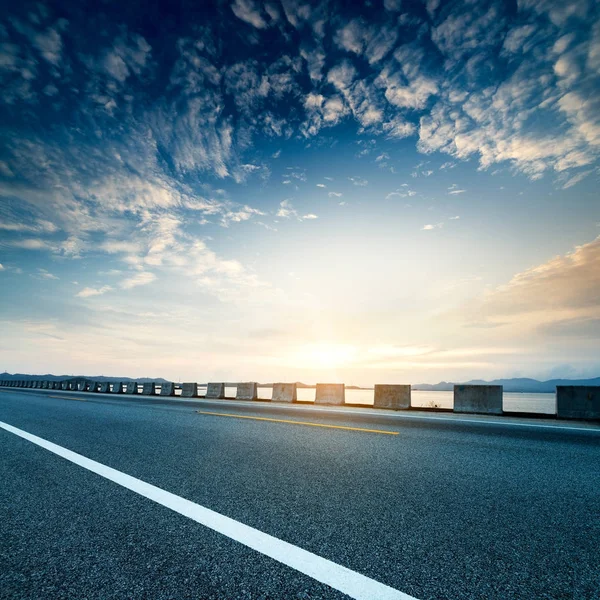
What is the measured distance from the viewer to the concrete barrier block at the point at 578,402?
985 cm

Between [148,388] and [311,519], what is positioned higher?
[148,388]

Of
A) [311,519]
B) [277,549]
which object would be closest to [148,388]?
[311,519]

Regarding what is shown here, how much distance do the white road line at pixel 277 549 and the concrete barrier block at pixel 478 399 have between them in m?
10.3

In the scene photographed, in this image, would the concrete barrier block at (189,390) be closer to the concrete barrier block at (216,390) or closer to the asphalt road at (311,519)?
the concrete barrier block at (216,390)

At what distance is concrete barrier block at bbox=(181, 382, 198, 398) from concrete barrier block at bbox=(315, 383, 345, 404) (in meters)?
9.76

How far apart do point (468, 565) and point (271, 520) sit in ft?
4.54

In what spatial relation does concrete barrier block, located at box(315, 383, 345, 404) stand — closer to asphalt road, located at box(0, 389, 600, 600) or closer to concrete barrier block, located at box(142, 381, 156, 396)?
asphalt road, located at box(0, 389, 600, 600)

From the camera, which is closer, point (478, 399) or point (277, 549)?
point (277, 549)

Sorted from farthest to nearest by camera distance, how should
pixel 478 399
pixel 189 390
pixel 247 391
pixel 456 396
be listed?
pixel 189 390, pixel 247 391, pixel 456 396, pixel 478 399

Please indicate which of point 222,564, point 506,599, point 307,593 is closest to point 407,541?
point 506,599

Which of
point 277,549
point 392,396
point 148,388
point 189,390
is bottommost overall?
point 277,549

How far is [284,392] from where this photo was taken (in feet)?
58.5

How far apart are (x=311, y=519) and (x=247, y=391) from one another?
17055 mm

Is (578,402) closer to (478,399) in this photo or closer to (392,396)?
(478,399)
